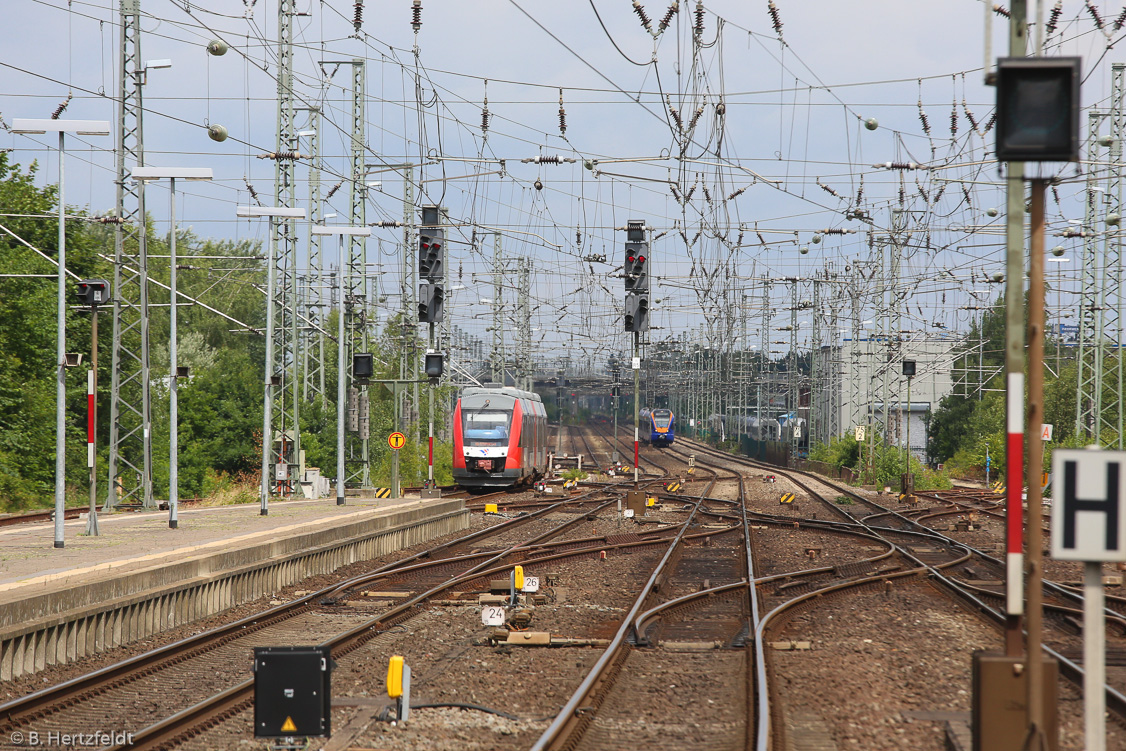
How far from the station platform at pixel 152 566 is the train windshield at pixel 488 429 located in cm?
1352

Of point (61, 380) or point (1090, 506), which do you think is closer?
point (1090, 506)

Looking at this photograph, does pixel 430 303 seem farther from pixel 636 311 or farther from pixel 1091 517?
pixel 1091 517

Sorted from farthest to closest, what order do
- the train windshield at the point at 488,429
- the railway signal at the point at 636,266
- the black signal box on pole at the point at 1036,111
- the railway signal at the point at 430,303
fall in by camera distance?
the train windshield at the point at 488,429
the railway signal at the point at 636,266
the railway signal at the point at 430,303
the black signal box on pole at the point at 1036,111

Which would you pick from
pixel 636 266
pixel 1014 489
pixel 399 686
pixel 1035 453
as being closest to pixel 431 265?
pixel 636 266

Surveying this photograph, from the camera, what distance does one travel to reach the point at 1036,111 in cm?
615

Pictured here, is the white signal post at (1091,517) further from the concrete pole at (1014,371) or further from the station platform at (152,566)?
the station platform at (152,566)

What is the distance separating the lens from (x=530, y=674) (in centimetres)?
1049

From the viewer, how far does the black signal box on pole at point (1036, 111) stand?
6.08 meters

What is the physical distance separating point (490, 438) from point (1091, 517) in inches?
1331

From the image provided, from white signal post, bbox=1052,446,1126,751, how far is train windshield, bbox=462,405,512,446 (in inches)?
1321

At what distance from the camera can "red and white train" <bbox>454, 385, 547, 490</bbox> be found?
128 ft

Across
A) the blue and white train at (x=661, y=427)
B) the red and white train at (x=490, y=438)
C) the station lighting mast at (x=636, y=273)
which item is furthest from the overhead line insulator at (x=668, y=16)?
the blue and white train at (x=661, y=427)

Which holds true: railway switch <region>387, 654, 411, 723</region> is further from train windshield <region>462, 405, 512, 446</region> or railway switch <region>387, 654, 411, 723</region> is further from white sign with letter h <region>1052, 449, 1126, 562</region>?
train windshield <region>462, 405, 512, 446</region>

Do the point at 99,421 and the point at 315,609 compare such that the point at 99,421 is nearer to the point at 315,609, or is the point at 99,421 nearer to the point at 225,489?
the point at 225,489
